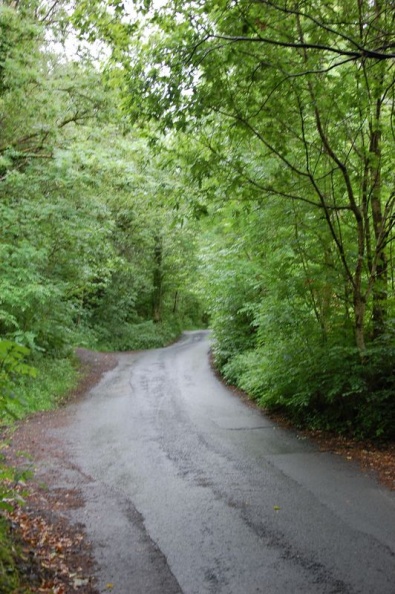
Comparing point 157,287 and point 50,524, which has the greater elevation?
point 157,287

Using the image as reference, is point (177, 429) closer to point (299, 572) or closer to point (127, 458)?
point (127, 458)

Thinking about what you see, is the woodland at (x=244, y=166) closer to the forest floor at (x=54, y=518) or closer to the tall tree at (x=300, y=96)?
the tall tree at (x=300, y=96)

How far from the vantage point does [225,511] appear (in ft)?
18.5

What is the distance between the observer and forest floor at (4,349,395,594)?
13.0 feet

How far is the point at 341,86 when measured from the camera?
697cm

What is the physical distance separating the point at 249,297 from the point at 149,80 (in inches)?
424

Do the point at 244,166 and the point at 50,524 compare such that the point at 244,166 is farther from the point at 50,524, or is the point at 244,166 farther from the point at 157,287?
the point at 157,287

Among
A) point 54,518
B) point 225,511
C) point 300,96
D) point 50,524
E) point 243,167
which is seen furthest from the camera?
point 243,167

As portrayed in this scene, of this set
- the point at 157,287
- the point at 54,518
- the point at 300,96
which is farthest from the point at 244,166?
the point at 157,287

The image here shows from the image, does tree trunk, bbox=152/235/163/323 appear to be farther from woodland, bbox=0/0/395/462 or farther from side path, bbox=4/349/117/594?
side path, bbox=4/349/117/594

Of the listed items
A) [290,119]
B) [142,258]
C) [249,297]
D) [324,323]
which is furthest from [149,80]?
[142,258]

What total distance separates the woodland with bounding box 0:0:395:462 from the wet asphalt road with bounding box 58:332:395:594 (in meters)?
1.68

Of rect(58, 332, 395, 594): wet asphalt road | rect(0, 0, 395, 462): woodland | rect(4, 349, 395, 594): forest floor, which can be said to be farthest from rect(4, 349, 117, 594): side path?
rect(0, 0, 395, 462): woodland

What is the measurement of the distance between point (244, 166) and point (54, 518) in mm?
6195
